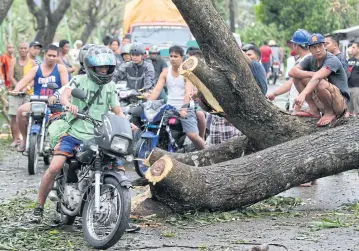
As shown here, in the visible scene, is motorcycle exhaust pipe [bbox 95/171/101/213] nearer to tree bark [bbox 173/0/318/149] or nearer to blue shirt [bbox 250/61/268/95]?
tree bark [bbox 173/0/318/149]

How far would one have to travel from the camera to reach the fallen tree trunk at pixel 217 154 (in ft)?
35.0

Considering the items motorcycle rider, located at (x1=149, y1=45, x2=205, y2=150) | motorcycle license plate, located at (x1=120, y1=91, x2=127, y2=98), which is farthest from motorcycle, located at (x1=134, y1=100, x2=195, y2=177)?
motorcycle license plate, located at (x1=120, y1=91, x2=127, y2=98)

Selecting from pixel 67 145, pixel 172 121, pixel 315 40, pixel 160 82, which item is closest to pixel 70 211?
pixel 67 145

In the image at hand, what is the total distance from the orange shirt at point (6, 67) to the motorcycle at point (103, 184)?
30.8 feet

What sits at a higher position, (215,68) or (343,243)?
(215,68)

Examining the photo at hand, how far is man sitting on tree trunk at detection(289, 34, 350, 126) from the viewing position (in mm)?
10336

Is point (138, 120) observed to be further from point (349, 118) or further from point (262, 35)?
point (262, 35)

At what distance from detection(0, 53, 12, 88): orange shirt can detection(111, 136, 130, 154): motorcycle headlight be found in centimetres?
1000

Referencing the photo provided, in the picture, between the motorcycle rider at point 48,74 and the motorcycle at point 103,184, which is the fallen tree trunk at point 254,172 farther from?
the motorcycle rider at point 48,74

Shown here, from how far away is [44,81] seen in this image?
13.0 meters

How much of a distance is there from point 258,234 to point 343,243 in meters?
0.87

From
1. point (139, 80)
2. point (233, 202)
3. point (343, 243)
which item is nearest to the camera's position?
point (343, 243)

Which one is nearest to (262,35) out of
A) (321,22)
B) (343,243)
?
(321,22)

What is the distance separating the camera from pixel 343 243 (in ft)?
25.4
